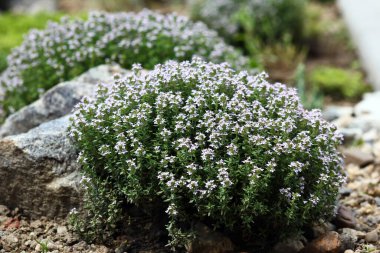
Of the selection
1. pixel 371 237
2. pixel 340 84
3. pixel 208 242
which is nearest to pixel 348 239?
pixel 371 237

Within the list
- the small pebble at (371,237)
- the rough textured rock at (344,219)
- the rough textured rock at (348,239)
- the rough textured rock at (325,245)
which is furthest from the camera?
the rough textured rock at (344,219)

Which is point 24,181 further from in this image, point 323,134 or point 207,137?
point 323,134

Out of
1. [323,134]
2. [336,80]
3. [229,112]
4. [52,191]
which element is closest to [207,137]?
[229,112]

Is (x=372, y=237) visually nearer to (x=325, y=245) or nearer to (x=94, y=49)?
(x=325, y=245)

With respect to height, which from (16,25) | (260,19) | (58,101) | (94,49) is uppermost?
(260,19)

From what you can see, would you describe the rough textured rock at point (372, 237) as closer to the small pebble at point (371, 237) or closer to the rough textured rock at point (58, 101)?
the small pebble at point (371, 237)

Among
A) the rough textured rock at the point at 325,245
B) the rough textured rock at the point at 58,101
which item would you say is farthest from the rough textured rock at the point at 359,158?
the rough textured rock at the point at 58,101
